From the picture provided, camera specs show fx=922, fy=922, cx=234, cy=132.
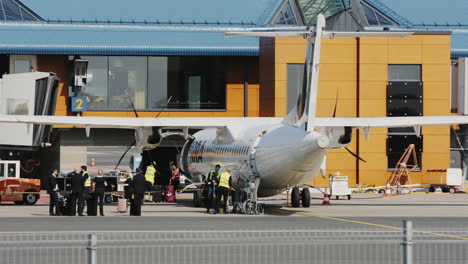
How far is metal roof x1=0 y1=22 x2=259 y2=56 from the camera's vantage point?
5719cm

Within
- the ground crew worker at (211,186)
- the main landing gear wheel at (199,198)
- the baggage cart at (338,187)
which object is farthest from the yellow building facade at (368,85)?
the ground crew worker at (211,186)

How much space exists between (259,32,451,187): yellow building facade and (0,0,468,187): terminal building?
0.19 ft

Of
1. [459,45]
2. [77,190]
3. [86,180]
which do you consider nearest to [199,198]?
[86,180]

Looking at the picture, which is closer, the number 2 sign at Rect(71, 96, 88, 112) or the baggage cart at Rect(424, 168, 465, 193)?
the baggage cart at Rect(424, 168, 465, 193)

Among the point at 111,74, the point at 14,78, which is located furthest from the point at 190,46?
the point at 14,78

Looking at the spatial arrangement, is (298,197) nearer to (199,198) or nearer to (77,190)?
(199,198)

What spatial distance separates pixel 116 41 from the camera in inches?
2286

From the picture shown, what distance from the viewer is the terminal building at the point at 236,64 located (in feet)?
172

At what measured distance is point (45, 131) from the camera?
4481cm

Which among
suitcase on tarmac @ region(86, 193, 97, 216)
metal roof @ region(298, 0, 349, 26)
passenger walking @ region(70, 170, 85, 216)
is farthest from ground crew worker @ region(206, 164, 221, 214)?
metal roof @ region(298, 0, 349, 26)

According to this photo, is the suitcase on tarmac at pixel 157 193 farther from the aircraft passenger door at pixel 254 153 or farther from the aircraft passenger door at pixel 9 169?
the aircraft passenger door at pixel 254 153

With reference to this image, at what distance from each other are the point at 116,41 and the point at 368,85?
16259 mm

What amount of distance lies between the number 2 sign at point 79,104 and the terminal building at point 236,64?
4.2 inches

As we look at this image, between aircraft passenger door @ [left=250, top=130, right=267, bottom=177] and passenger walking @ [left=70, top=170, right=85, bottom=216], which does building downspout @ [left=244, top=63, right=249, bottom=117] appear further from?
passenger walking @ [left=70, top=170, right=85, bottom=216]
